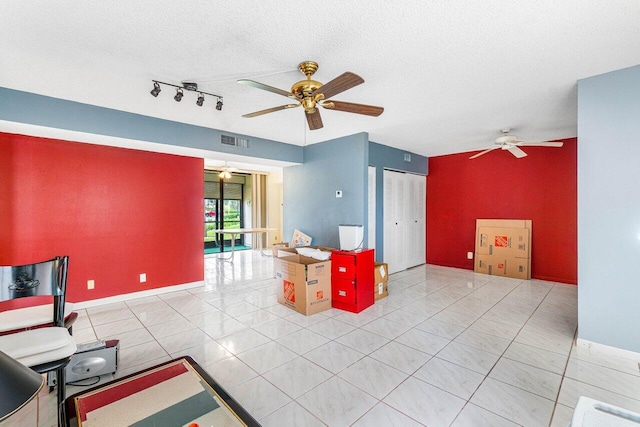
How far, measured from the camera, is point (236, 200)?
364 inches

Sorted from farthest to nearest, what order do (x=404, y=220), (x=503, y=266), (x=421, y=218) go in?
(x=421, y=218)
(x=404, y=220)
(x=503, y=266)

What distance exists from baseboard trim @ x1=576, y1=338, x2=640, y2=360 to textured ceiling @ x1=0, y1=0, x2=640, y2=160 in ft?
8.22

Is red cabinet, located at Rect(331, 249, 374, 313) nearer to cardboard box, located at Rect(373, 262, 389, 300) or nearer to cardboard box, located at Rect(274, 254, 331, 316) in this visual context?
cardboard box, located at Rect(274, 254, 331, 316)

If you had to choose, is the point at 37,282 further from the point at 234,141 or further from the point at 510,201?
the point at 510,201

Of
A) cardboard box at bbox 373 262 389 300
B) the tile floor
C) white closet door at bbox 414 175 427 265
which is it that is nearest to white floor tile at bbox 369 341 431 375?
the tile floor

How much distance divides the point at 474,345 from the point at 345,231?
2.01m

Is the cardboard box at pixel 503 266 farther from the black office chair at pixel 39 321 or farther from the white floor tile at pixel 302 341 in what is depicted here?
the black office chair at pixel 39 321

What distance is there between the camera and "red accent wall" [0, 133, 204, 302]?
3.44 metres

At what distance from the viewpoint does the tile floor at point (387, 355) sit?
6.27 ft

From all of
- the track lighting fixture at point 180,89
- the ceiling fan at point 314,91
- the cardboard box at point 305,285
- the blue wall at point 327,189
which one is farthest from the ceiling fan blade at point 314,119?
the blue wall at point 327,189

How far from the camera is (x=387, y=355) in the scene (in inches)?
102

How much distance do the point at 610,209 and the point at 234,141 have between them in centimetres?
468

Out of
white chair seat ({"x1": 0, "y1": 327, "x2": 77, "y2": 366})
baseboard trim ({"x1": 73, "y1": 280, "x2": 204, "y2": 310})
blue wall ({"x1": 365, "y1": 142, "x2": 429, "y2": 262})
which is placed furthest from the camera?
blue wall ({"x1": 365, "y1": 142, "x2": 429, "y2": 262})

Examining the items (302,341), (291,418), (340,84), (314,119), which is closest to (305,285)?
(302,341)
